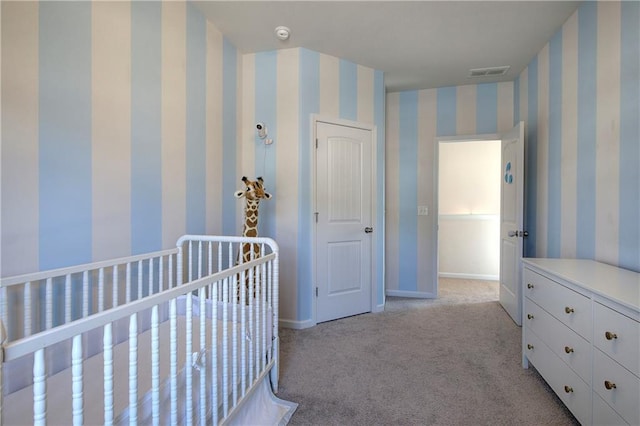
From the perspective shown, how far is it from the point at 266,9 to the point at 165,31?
0.71 meters

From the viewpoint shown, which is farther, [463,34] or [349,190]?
[349,190]

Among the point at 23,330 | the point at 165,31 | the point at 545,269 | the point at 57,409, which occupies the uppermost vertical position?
the point at 165,31

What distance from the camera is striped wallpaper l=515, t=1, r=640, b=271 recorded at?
156 cm

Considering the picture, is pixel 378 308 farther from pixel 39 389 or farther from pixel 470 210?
pixel 39 389

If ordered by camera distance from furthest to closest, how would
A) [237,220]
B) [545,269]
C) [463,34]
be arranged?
1. [237,220]
2. [463,34]
3. [545,269]

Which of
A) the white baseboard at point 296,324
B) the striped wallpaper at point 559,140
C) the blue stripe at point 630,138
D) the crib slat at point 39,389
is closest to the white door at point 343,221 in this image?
the white baseboard at point 296,324

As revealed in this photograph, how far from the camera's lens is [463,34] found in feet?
7.83

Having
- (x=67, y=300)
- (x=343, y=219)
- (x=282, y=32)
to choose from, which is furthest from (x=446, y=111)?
(x=67, y=300)

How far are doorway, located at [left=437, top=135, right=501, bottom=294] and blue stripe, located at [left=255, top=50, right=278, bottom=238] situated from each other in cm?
293

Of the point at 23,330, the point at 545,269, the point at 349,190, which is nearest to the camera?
the point at 23,330

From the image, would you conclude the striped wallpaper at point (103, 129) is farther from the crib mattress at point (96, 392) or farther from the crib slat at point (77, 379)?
the crib slat at point (77, 379)

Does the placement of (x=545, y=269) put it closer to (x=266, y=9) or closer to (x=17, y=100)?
(x=266, y=9)

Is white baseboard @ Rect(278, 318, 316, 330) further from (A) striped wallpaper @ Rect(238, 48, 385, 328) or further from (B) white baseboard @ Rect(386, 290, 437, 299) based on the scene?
(B) white baseboard @ Rect(386, 290, 437, 299)

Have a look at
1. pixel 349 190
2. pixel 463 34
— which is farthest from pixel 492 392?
pixel 463 34
